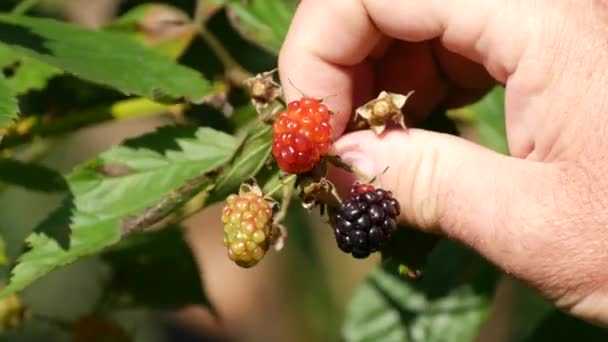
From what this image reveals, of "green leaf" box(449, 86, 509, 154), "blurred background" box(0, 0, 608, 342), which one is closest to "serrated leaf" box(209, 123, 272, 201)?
"green leaf" box(449, 86, 509, 154)

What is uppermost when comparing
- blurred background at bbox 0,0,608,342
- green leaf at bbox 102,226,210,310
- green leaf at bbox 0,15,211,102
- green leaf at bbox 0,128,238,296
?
green leaf at bbox 0,15,211,102

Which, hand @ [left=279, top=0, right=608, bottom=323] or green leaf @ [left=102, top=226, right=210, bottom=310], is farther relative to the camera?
green leaf @ [left=102, top=226, right=210, bottom=310]

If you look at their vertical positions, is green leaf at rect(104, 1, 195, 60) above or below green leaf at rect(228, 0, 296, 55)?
below

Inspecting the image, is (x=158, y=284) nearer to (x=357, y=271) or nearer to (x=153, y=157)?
(x=153, y=157)

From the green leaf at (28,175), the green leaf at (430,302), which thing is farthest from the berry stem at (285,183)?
the green leaf at (430,302)

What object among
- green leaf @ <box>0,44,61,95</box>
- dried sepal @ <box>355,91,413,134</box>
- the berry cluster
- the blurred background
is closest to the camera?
the berry cluster

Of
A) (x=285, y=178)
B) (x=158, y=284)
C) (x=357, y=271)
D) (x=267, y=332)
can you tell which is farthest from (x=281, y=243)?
(x=267, y=332)

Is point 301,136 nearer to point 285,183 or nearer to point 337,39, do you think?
point 285,183

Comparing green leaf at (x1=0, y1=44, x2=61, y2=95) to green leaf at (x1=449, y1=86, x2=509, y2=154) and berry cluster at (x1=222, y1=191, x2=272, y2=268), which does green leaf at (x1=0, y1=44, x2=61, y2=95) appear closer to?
berry cluster at (x1=222, y1=191, x2=272, y2=268)
